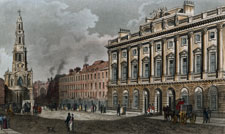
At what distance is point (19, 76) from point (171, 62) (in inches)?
557

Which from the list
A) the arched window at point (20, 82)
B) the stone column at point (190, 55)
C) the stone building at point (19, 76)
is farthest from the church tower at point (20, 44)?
the stone column at point (190, 55)

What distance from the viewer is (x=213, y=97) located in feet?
107

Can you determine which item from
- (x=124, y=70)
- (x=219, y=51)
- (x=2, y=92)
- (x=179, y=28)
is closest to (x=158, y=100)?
(x=124, y=70)

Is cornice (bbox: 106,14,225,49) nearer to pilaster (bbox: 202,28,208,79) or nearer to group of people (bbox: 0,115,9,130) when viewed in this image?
pilaster (bbox: 202,28,208,79)

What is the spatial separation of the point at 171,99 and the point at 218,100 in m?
6.30

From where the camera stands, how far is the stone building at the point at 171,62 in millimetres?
32750

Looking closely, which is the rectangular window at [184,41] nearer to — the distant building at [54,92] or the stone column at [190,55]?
the stone column at [190,55]

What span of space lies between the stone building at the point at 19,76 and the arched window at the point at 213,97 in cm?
1405

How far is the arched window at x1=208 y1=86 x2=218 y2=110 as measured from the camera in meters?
32.3

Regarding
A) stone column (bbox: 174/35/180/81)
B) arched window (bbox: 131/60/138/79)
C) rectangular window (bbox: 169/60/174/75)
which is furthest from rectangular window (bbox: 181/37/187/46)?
arched window (bbox: 131/60/138/79)

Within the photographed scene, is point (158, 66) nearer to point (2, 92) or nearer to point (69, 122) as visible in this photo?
point (2, 92)

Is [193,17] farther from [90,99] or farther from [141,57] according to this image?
[90,99]

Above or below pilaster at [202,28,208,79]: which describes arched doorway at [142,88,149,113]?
below

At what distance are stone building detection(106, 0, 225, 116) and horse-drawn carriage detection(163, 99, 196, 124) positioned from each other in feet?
6.24
